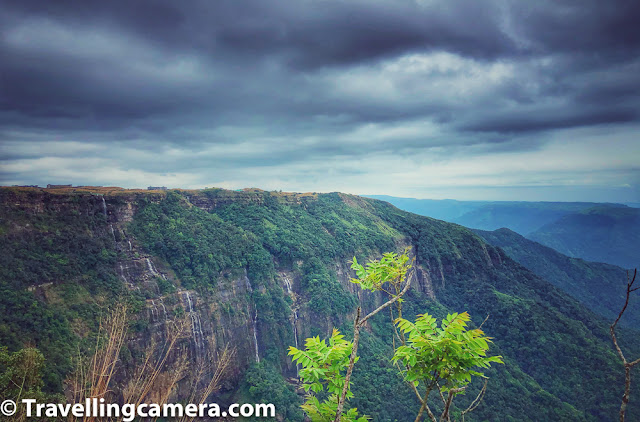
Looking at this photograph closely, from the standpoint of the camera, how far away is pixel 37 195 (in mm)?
40969

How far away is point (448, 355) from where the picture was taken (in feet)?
18.1

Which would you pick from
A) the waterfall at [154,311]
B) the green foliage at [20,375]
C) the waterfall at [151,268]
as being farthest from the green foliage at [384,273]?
the waterfall at [151,268]

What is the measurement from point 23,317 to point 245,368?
99.9 feet

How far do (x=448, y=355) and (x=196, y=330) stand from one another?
49.1 meters

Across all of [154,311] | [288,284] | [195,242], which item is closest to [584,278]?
[288,284]

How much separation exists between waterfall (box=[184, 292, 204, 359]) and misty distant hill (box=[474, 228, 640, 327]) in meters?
121

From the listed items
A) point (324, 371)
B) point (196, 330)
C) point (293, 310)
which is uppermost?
point (324, 371)

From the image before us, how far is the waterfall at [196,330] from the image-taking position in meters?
46.7

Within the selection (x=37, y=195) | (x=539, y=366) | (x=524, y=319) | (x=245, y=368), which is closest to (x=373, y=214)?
(x=524, y=319)

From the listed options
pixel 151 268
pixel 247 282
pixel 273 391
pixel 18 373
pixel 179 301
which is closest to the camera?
pixel 18 373

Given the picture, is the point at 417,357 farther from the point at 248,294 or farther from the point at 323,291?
the point at 323,291

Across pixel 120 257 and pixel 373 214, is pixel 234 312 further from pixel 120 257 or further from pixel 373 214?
pixel 373 214

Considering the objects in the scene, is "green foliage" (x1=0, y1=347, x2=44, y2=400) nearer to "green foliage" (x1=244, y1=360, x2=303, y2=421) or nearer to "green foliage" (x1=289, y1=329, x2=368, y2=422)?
"green foliage" (x1=289, y1=329, x2=368, y2=422)

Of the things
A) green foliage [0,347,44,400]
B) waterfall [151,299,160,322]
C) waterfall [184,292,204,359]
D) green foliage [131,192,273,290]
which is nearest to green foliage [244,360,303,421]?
waterfall [184,292,204,359]
